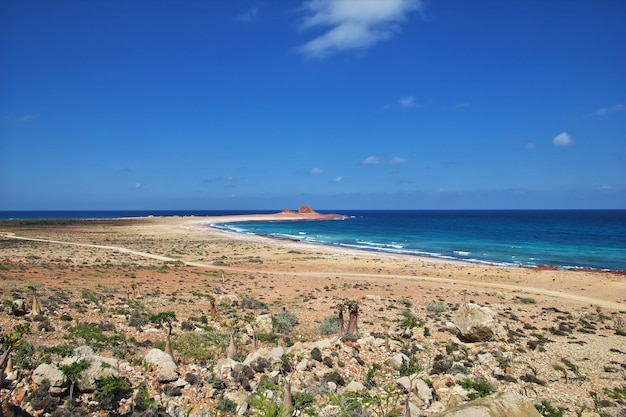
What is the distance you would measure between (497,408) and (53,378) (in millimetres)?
9190

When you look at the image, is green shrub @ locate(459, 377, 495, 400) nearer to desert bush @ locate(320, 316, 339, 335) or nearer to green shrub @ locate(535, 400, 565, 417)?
green shrub @ locate(535, 400, 565, 417)

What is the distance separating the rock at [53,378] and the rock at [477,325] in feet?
45.8

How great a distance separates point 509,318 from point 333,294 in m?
11.1

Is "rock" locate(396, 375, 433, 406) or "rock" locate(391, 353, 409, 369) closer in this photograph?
"rock" locate(396, 375, 433, 406)

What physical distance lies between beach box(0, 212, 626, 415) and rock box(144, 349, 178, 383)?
757 mm

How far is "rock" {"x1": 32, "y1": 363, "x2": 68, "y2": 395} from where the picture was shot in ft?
27.9

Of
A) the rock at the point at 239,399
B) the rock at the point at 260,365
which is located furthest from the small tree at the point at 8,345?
the rock at the point at 260,365

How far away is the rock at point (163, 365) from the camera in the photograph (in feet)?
33.1

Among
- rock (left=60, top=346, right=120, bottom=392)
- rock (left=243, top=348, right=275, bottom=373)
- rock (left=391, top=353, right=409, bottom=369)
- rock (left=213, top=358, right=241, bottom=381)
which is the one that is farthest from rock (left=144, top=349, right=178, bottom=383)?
rock (left=391, top=353, right=409, bottom=369)

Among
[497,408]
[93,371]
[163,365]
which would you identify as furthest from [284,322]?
[497,408]

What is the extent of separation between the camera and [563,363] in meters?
14.1

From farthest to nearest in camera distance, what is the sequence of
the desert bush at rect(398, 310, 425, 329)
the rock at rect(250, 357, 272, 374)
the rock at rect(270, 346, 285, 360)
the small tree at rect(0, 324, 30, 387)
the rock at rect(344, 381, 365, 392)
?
the desert bush at rect(398, 310, 425, 329), the rock at rect(270, 346, 285, 360), the rock at rect(250, 357, 272, 374), the rock at rect(344, 381, 365, 392), the small tree at rect(0, 324, 30, 387)

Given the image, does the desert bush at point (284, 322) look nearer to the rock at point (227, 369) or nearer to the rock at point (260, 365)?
the rock at point (260, 365)

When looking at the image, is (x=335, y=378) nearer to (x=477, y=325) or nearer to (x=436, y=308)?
(x=477, y=325)
